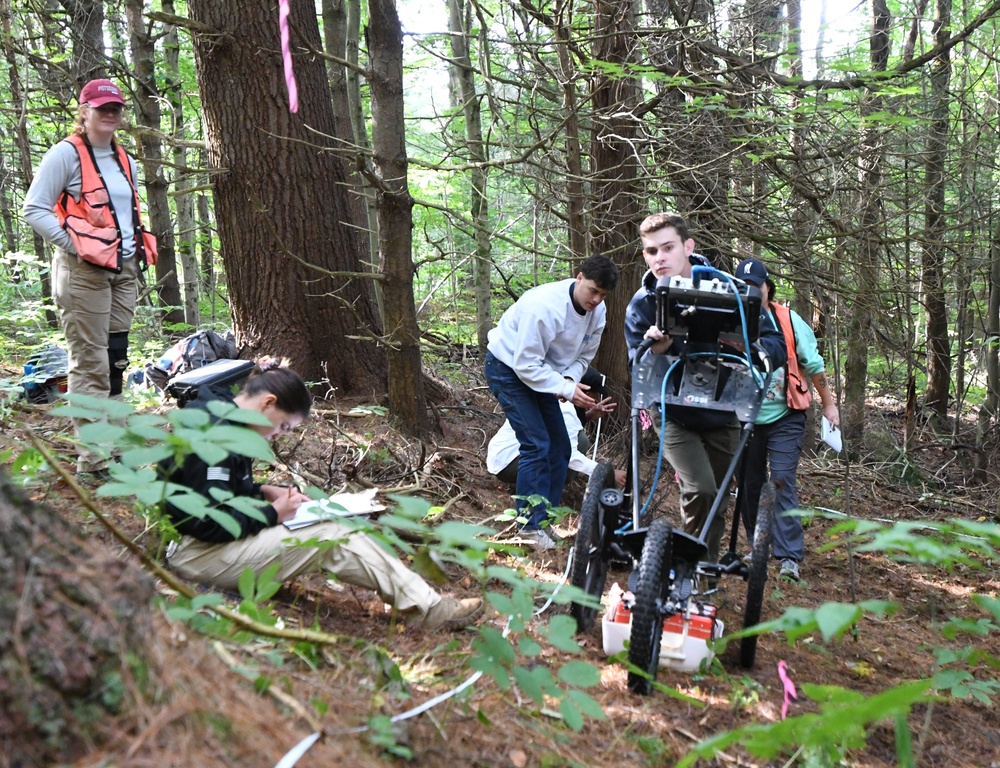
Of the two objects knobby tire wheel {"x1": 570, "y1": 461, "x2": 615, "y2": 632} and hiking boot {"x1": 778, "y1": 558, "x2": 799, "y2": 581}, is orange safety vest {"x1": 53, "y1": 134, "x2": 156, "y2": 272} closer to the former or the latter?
knobby tire wheel {"x1": 570, "y1": 461, "x2": 615, "y2": 632}

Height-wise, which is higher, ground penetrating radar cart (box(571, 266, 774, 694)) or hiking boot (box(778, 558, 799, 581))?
ground penetrating radar cart (box(571, 266, 774, 694))

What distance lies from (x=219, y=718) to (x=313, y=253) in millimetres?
5129

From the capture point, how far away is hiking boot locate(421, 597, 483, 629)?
365cm

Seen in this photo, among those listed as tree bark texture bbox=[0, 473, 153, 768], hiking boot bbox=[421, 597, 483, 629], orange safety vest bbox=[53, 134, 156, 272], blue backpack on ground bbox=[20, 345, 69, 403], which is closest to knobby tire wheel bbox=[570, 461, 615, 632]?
hiking boot bbox=[421, 597, 483, 629]

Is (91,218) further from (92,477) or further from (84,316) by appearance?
(92,477)

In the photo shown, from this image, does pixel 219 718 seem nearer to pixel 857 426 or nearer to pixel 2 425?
pixel 2 425

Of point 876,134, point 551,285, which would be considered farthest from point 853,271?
point 551,285

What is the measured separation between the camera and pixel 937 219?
9.23 metres

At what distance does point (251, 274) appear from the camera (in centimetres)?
654

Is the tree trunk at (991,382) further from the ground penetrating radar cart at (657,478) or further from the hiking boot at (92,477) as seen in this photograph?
the hiking boot at (92,477)

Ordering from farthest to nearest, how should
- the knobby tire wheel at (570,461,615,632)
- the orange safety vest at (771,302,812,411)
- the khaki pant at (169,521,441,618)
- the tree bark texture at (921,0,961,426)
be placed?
1. the tree bark texture at (921,0,961,426)
2. the orange safety vest at (771,302,812,411)
3. the knobby tire wheel at (570,461,615,632)
4. the khaki pant at (169,521,441,618)

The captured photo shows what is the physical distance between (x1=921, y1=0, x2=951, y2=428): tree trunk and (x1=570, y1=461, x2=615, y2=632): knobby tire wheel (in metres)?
4.46

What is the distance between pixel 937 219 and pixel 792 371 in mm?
5202

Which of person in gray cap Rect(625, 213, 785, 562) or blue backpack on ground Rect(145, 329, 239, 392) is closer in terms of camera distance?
person in gray cap Rect(625, 213, 785, 562)
